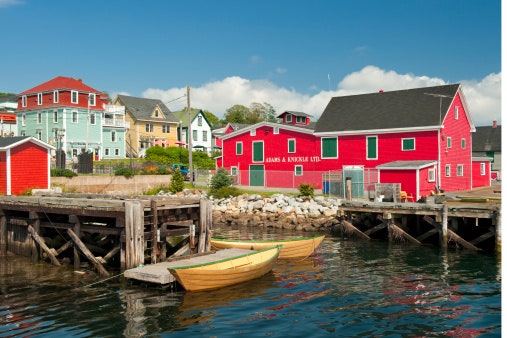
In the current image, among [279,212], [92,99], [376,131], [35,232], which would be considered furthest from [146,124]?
[35,232]

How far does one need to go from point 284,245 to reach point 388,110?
25.2m

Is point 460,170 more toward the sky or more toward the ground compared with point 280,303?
more toward the sky

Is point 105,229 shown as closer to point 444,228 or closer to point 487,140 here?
point 444,228

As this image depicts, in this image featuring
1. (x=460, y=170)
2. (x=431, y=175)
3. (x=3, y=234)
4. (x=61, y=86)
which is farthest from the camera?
(x=61, y=86)

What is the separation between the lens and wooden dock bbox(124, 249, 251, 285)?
15.2 m

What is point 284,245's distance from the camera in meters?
20.9

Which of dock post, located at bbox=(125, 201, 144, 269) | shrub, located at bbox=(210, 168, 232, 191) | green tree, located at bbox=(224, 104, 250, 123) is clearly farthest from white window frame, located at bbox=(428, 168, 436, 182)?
green tree, located at bbox=(224, 104, 250, 123)

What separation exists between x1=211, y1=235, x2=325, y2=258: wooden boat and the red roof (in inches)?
1914

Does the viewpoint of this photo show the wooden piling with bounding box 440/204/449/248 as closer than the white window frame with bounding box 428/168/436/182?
Yes

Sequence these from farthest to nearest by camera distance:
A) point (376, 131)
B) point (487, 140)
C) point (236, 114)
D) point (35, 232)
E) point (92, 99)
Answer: point (236, 114) < point (487, 140) < point (92, 99) < point (376, 131) < point (35, 232)

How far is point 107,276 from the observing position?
17312 mm

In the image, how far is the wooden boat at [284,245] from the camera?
814 inches

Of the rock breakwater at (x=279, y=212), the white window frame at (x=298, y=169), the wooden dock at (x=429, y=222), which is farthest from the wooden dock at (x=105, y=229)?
the white window frame at (x=298, y=169)

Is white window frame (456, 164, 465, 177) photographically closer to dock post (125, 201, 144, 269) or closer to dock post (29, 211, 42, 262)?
dock post (125, 201, 144, 269)
